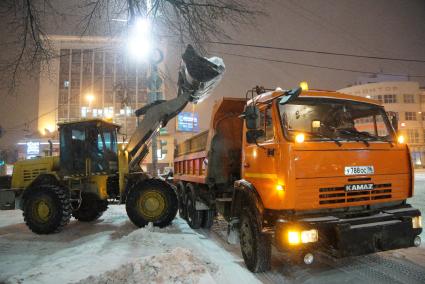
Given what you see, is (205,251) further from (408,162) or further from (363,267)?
(408,162)

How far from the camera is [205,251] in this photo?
6.49m

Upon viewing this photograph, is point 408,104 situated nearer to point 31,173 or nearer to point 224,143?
point 224,143

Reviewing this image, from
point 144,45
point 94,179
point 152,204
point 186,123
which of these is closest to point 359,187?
point 152,204

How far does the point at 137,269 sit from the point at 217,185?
2916 mm

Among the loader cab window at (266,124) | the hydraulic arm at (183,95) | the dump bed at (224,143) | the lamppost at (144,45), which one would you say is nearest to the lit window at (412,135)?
the lamppost at (144,45)

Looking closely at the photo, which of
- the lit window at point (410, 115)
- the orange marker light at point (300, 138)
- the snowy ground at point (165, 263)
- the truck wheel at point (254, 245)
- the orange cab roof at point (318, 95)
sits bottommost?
the snowy ground at point (165, 263)

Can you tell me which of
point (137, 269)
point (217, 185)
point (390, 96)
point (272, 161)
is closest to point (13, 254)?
point (137, 269)

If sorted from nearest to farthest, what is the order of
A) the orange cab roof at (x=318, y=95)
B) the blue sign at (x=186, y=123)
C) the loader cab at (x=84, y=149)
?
the orange cab roof at (x=318, y=95), the loader cab at (x=84, y=149), the blue sign at (x=186, y=123)

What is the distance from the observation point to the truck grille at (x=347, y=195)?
174 inches

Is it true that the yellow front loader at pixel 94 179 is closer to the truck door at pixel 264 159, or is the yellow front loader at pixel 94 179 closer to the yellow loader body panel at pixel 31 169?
the yellow loader body panel at pixel 31 169

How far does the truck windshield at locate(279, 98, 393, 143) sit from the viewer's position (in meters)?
4.80

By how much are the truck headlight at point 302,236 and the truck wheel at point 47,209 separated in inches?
268

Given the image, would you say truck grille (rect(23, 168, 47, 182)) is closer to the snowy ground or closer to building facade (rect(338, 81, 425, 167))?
the snowy ground

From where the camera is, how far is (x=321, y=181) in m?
4.39
